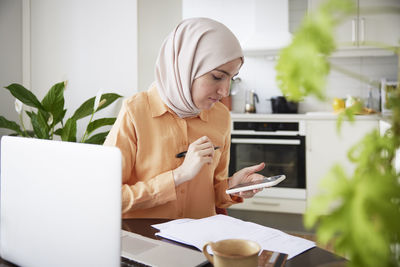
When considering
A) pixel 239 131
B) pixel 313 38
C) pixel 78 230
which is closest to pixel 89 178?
pixel 78 230

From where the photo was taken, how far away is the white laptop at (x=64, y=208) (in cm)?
68

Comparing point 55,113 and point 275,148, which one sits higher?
point 55,113

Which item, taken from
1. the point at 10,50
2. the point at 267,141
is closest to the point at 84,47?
the point at 10,50

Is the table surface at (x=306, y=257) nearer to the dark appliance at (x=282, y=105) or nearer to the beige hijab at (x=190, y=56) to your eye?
the beige hijab at (x=190, y=56)

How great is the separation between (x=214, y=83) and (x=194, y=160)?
0.31m

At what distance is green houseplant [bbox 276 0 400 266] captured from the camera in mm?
267

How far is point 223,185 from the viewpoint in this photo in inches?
62.8

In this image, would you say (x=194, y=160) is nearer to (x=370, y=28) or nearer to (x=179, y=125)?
(x=179, y=125)

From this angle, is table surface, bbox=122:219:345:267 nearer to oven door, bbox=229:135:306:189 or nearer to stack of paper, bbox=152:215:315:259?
stack of paper, bbox=152:215:315:259

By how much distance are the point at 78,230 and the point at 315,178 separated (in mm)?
2919

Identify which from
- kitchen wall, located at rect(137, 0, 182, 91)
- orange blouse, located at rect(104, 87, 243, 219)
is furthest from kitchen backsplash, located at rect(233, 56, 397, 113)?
orange blouse, located at rect(104, 87, 243, 219)

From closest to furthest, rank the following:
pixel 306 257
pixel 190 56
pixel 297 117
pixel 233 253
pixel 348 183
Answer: pixel 348 183
pixel 233 253
pixel 306 257
pixel 190 56
pixel 297 117

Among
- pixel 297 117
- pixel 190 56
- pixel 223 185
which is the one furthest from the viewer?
pixel 297 117

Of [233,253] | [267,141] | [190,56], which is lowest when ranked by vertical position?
[267,141]
